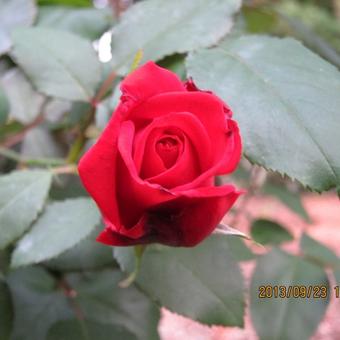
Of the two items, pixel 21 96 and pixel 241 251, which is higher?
pixel 21 96

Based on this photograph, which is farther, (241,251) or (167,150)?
(241,251)

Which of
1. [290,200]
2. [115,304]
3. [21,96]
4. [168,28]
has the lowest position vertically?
[290,200]

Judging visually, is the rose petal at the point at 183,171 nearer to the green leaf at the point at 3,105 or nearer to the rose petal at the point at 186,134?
the rose petal at the point at 186,134

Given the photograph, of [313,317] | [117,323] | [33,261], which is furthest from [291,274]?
[33,261]

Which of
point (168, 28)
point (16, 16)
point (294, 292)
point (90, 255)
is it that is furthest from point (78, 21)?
point (294, 292)

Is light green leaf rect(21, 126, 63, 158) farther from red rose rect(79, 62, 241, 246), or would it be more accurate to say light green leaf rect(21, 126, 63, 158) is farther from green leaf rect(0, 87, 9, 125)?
red rose rect(79, 62, 241, 246)

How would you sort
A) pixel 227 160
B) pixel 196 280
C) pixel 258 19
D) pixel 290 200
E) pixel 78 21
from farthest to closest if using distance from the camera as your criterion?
pixel 290 200 → pixel 258 19 → pixel 78 21 → pixel 196 280 → pixel 227 160

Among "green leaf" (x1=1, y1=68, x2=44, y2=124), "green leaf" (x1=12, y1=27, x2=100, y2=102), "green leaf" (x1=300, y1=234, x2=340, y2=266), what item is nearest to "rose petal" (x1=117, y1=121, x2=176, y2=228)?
"green leaf" (x1=12, y1=27, x2=100, y2=102)

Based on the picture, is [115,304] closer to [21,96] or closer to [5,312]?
[5,312]
